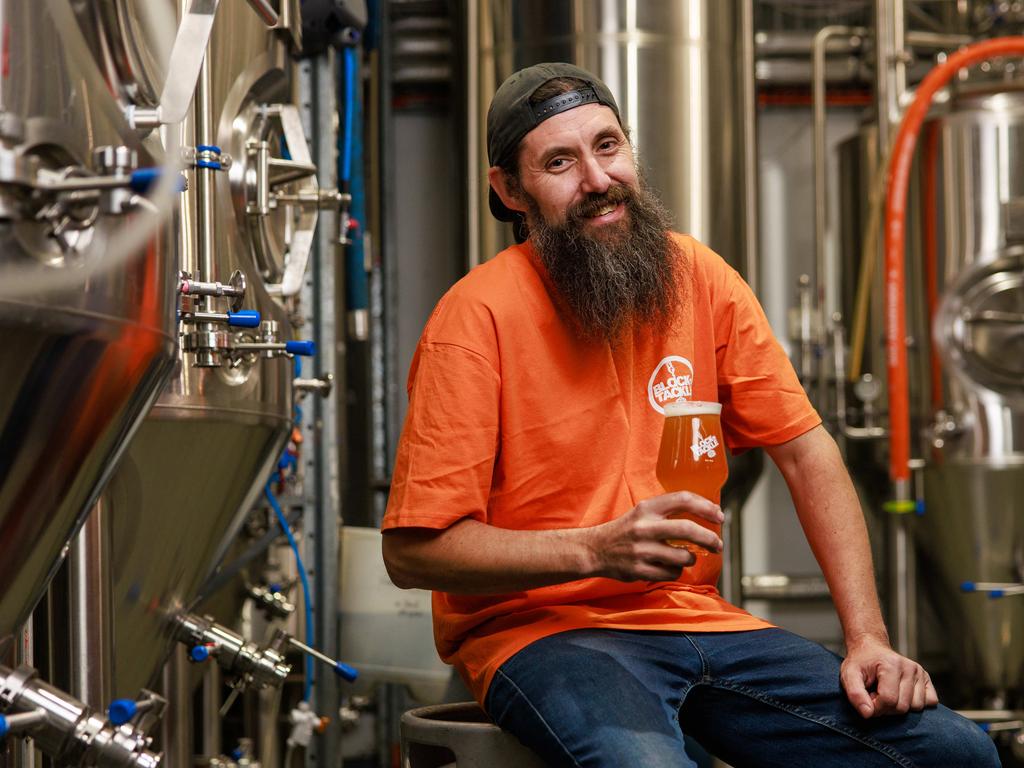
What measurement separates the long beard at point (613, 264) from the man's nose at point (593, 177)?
0.01 m

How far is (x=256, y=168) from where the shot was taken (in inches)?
77.3

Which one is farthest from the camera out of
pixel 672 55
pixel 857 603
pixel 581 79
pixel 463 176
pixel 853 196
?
pixel 853 196

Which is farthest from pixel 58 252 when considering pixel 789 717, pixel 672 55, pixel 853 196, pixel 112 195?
pixel 853 196

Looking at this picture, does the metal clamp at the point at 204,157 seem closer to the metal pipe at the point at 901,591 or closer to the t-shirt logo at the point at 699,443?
the t-shirt logo at the point at 699,443

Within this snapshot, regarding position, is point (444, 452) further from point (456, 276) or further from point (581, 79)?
point (456, 276)

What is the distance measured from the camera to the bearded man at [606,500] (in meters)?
1.41

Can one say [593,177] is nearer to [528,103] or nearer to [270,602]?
[528,103]

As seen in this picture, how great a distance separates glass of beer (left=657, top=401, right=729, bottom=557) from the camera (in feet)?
4.40

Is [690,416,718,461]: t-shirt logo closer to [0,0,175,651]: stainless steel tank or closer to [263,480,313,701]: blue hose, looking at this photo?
[0,0,175,651]: stainless steel tank

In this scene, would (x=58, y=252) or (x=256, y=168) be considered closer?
(x=58, y=252)

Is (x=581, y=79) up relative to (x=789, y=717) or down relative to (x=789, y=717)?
up

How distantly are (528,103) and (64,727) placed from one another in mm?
1006

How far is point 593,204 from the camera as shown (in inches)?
67.8

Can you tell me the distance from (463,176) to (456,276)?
14.6 inches
